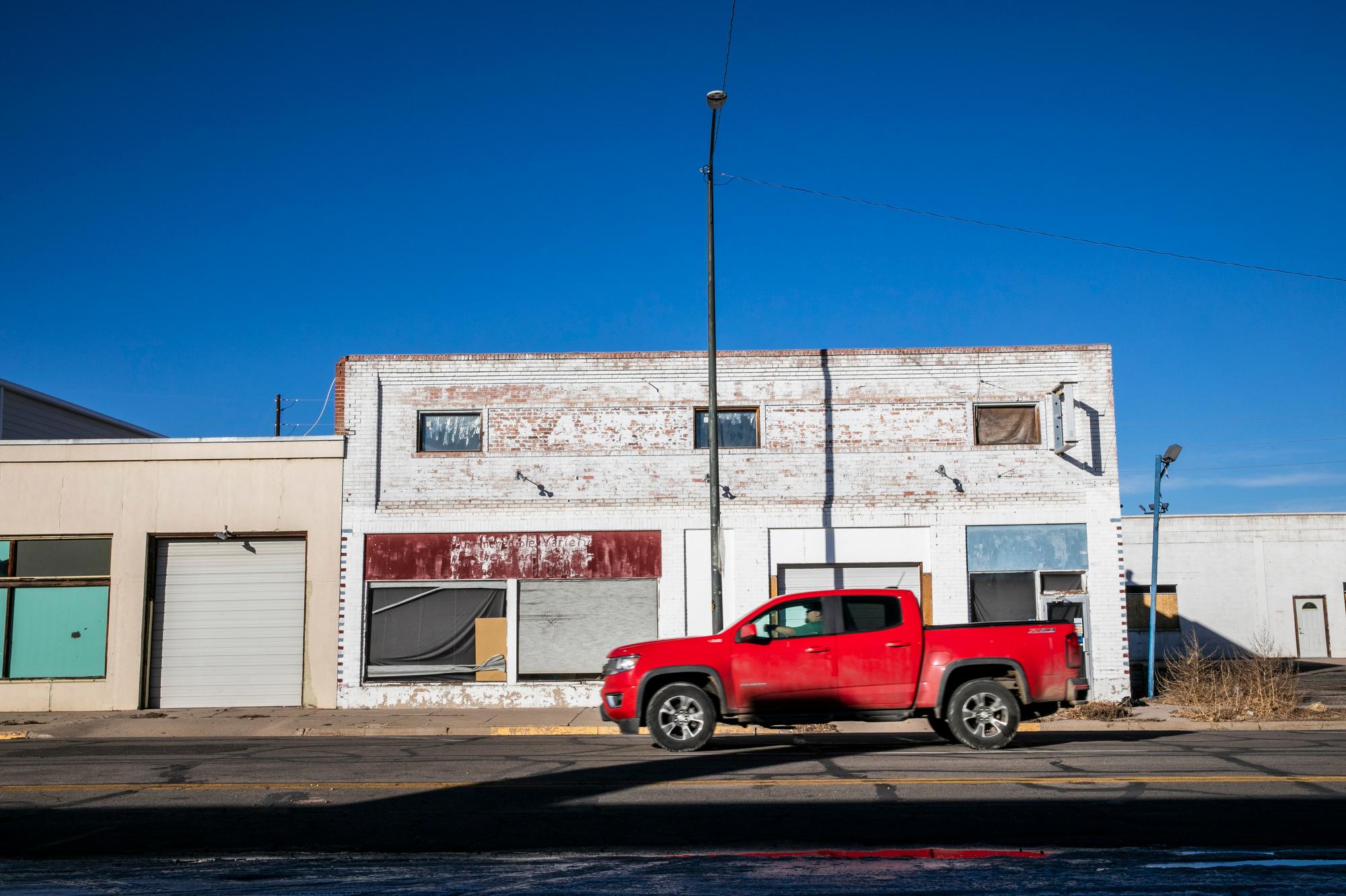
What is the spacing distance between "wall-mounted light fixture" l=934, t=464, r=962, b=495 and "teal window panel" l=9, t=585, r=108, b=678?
15.6 m

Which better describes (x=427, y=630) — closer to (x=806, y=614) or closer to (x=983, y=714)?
(x=806, y=614)

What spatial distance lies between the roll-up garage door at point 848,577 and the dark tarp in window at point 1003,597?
3.67ft

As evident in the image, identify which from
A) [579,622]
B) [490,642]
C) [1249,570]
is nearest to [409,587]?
[490,642]

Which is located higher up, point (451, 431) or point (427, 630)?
point (451, 431)

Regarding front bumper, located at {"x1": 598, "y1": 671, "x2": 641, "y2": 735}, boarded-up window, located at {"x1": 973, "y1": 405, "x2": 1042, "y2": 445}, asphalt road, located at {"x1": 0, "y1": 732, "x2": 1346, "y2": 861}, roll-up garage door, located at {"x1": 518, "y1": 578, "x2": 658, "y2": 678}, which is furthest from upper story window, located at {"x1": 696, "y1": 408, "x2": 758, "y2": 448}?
front bumper, located at {"x1": 598, "y1": 671, "x2": 641, "y2": 735}

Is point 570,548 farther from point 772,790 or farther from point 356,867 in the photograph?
point 356,867

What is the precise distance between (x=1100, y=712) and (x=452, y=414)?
12.4 meters

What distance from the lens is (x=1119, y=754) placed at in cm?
1259

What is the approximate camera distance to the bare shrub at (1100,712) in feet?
56.7

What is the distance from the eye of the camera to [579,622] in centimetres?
2047

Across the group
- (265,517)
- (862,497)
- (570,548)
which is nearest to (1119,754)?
(862,497)

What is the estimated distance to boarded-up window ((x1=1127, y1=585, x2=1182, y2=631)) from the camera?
3847 centimetres

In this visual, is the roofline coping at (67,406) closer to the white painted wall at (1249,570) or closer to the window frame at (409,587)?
the window frame at (409,587)

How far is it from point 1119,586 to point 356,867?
1659 cm
